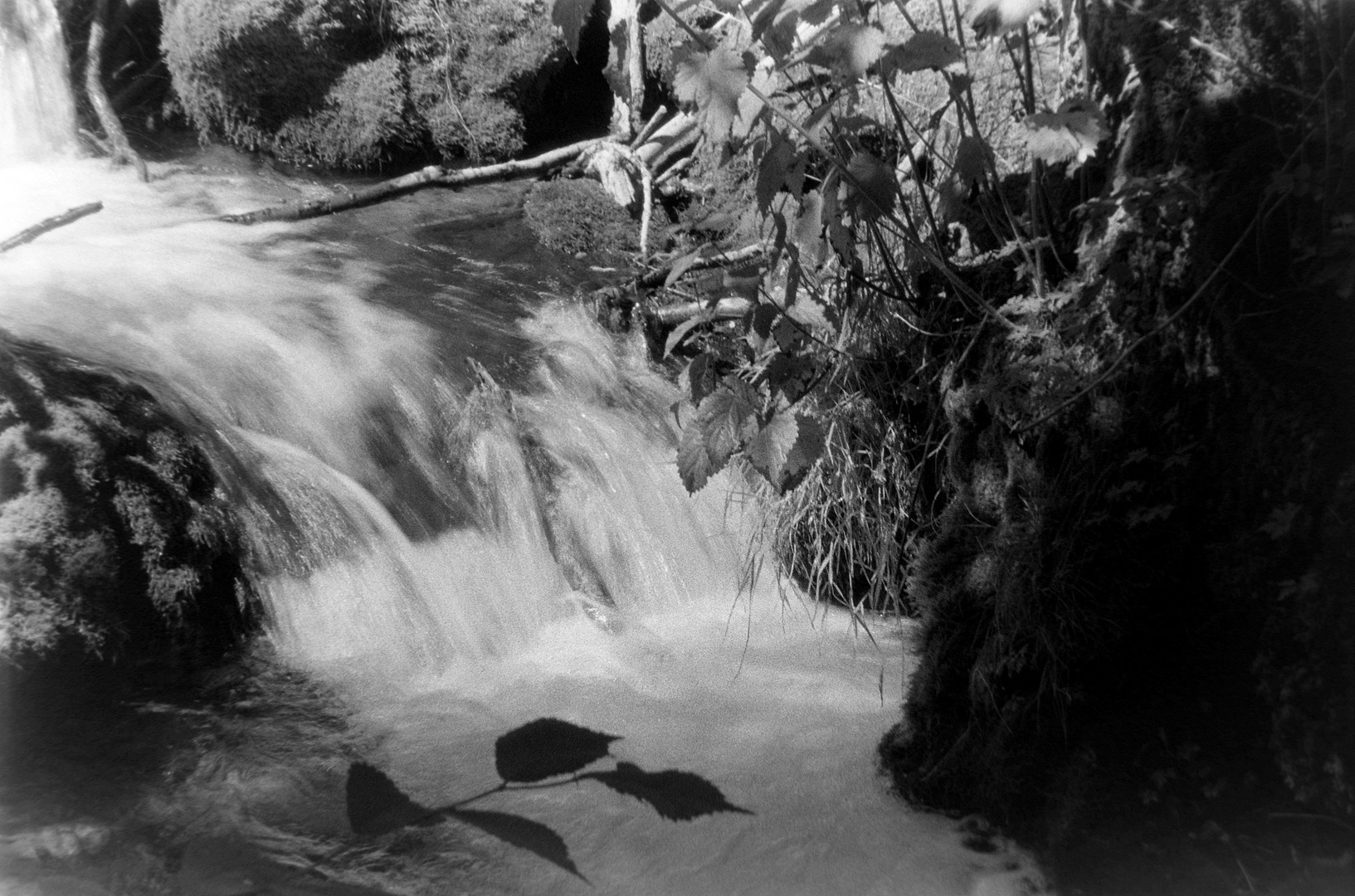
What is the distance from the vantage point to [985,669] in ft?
6.31

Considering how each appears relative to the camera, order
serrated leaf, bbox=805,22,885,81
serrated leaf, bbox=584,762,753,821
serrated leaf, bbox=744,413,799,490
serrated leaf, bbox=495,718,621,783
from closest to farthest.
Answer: serrated leaf, bbox=805,22,885,81, serrated leaf, bbox=744,413,799,490, serrated leaf, bbox=584,762,753,821, serrated leaf, bbox=495,718,621,783

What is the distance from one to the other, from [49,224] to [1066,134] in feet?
11.0

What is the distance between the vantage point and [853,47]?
156cm

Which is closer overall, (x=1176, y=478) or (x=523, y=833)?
(x=1176, y=478)

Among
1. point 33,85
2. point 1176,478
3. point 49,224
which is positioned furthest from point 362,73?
point 1176,478

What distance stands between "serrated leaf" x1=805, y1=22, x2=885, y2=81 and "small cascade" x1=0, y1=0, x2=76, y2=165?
313 centimetres

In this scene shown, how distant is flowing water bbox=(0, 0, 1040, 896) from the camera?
1872 mm

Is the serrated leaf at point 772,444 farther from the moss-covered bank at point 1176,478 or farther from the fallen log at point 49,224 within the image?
the fallen log at point 49,224

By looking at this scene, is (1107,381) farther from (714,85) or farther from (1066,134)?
(714,85)

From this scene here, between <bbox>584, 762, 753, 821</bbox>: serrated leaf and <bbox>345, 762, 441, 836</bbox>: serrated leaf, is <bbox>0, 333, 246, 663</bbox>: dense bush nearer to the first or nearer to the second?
<bbox>345, 762, 441, 836</bbox>: serrated leaf

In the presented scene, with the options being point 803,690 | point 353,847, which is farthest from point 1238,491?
point 353,847

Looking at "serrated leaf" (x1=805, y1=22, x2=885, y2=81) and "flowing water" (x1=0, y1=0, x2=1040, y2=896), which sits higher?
"serrated leaf" (x1=805, y1=22, x2=885, y2=81)

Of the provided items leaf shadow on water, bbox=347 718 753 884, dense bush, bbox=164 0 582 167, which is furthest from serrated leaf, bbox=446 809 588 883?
dense bush, bbox=164 0 582 167

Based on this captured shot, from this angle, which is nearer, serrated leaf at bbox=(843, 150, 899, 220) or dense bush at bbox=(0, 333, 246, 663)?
serrated leaf at bbox=(843, 150, 899, 220)
